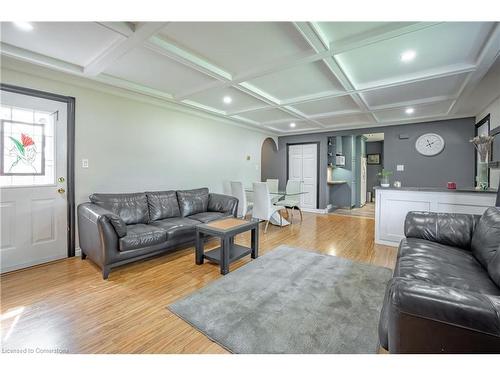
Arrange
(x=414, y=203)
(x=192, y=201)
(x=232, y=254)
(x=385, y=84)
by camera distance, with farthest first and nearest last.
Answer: (x=192, y=201) < (x=414, y=203) < (x=385, y=84) < (x=232, y=254)

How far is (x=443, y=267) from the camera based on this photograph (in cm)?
167

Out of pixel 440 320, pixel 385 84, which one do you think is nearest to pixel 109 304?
pixel 440 320

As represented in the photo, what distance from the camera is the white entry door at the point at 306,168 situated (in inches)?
266

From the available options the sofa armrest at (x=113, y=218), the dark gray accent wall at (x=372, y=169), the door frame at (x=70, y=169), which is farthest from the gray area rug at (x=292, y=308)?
the dark gray accent wall at (x=372, y=169)

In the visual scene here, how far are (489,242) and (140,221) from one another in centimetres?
373

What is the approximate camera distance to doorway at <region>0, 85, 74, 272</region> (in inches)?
102

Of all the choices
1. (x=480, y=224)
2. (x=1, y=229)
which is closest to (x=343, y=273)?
Result: (x=480, y=224)

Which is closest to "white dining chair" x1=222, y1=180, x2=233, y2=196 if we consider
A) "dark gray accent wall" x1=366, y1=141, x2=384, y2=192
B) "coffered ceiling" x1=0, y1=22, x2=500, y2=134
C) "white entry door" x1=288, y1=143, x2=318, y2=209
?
"coffered ceiling" x1=0, y1=22, x2=500, y2=134

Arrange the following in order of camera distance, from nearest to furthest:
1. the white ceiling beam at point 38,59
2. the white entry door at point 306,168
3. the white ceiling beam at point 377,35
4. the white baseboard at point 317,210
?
the white ceiling beam at point 377,35 → the white ceiling beam at point 38,59 → the white baseboard at point 317,210 → the white entry door at point 306,168

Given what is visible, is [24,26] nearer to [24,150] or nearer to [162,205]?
[24,150]

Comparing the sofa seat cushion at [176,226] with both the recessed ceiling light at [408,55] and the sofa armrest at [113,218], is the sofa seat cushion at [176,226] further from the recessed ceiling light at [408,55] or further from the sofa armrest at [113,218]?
the recessed ceiling light at [408,55]

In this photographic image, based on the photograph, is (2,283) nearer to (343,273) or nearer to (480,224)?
(343,273)

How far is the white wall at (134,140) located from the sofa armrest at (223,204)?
0.70 m
